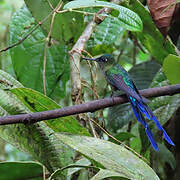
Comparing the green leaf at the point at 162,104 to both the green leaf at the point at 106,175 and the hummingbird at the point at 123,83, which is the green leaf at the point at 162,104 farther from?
the green leaf at the point at 106,175

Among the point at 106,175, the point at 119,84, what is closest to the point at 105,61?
the point at 119,84

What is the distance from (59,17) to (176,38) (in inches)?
27.7

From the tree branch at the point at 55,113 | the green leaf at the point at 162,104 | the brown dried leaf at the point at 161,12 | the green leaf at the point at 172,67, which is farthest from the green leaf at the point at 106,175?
the green leaf at the point at 162,104

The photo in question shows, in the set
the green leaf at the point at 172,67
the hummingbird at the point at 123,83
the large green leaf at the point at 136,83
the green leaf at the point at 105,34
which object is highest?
the green leaf at the point at 172,67

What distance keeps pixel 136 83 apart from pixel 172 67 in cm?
93

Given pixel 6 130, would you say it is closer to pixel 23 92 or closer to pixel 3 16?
pixel 23 92

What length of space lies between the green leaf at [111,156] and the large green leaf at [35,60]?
85 centimetres

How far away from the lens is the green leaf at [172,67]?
3.93 feet

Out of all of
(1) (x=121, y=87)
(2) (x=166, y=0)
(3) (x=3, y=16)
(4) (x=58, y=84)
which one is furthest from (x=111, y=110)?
(3) (x=3, y=16)

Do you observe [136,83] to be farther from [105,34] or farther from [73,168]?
[73,168]

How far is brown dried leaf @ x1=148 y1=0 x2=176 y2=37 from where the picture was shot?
134 cm

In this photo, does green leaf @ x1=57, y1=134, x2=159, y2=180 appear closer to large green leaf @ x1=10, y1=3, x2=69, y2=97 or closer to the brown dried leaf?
the brown dried leaf

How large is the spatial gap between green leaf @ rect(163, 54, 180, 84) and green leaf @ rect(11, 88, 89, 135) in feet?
1.12

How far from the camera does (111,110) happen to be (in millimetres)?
2068
